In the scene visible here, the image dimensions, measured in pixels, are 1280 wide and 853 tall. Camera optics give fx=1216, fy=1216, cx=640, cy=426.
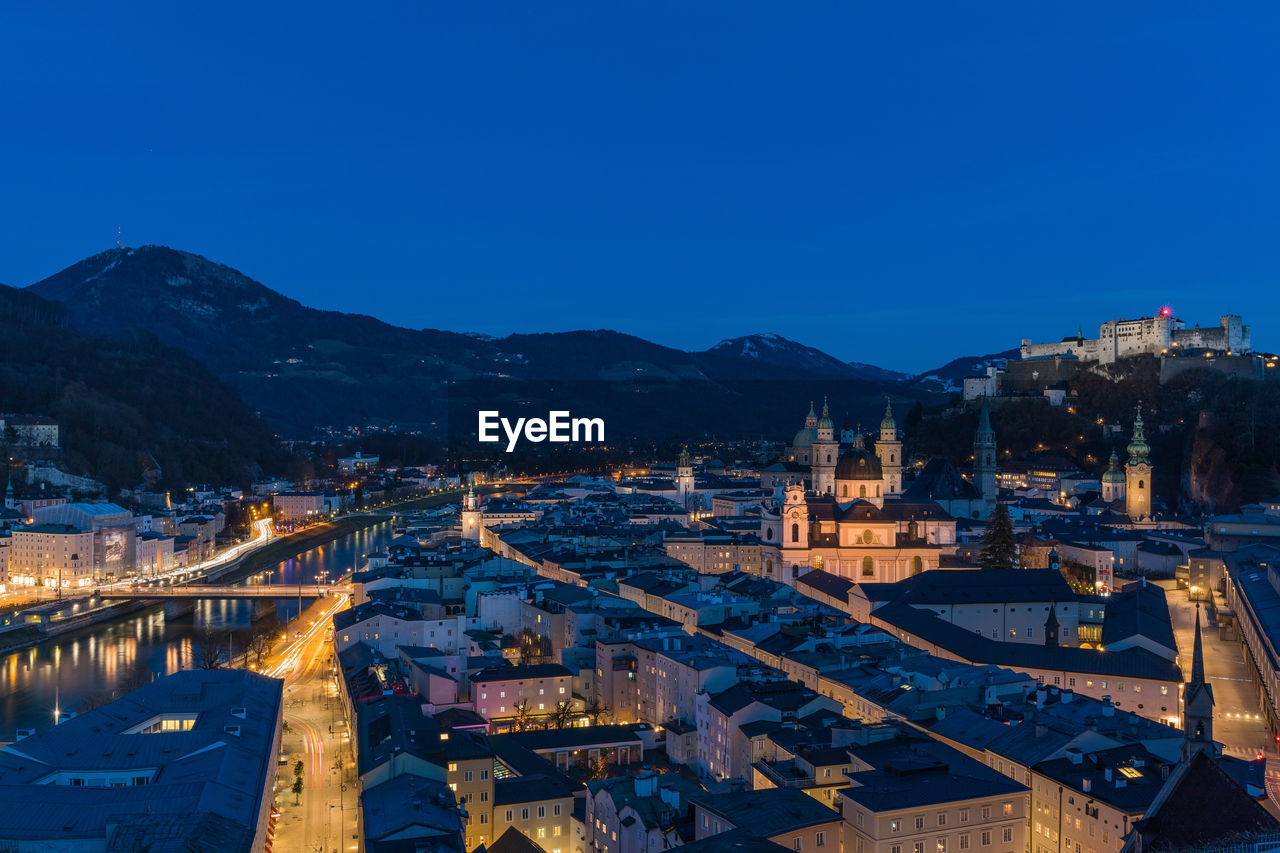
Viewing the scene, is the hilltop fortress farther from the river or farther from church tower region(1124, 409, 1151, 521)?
the river

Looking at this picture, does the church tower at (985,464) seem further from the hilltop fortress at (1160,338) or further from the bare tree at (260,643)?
the bare tree at (260,643)

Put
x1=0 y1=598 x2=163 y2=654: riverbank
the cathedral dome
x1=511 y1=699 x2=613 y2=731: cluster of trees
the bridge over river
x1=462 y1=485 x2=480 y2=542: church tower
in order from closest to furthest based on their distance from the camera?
x1=511 y1=699 x2=613 y2=731: cluster of trees → x1=0 y1=598 x2=163 y2=654: riverbank → the bridge over river → the cathedral dome → x1=462 y1=485 x2=480 y2=542: church tower

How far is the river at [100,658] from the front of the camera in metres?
16.7

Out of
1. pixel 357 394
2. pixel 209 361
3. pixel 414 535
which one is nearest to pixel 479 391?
pixel 357 394

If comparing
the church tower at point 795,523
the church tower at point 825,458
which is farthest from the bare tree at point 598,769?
the church tower at point 825,458

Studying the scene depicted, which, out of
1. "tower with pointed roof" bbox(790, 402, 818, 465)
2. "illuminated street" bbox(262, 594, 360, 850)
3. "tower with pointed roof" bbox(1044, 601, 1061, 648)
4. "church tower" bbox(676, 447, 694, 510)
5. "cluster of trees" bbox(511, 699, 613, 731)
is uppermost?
"tower with pointed roof" bbox(790, 402, 818, 465)

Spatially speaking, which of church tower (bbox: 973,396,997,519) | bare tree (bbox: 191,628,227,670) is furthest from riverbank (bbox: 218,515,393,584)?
church tower (bbox: 973,396,997,519)

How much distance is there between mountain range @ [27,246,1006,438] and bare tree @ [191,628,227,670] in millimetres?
53528

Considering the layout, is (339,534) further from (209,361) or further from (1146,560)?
(209,361)

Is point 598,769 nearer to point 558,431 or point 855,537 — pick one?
point 855,537

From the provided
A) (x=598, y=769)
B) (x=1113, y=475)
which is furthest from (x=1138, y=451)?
(x=598, y=769)

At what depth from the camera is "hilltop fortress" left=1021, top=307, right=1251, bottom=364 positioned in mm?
41281

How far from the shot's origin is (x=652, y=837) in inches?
371

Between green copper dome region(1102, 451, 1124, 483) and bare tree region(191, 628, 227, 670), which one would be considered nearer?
bare tree region(191, 628, 227, 670)
